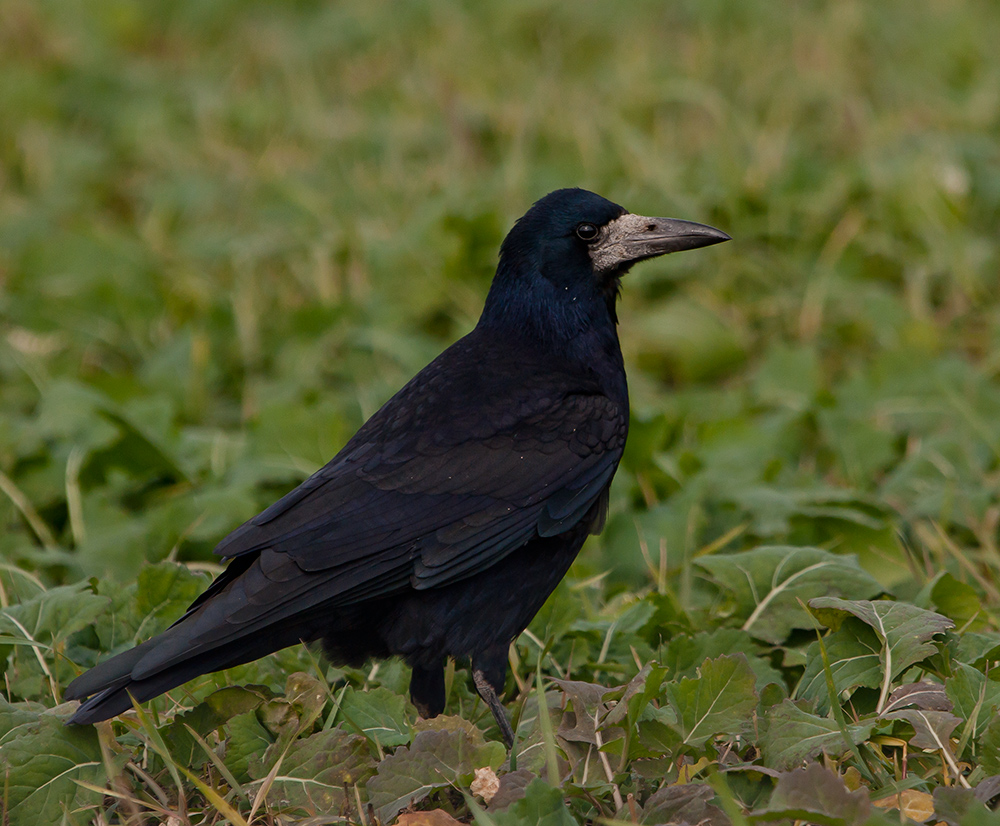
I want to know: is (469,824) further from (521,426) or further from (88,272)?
(88,272)

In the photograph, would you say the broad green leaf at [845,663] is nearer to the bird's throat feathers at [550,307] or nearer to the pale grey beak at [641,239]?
the bird's throat feathers at [550,307]

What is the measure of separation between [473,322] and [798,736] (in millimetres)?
3126

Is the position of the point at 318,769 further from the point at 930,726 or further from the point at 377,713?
the point at 930,726

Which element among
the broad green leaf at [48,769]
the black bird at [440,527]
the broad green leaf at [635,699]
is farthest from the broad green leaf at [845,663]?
the broad green leaf at [48,769]

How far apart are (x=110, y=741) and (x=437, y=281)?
313 cm

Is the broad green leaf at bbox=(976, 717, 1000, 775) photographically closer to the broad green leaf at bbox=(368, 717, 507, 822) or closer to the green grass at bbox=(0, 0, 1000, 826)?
the green grass at bbox=(0, 0, 1000, 826)

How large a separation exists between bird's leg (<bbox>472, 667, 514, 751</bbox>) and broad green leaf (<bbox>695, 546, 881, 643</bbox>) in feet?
2.19

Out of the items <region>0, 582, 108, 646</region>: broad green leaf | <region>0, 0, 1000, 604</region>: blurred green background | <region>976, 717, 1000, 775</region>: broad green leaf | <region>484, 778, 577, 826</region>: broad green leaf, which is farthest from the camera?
<region>0, 0, 1000, 604</region>: blurred green background

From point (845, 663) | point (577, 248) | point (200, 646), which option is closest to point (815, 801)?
point (845, 663)

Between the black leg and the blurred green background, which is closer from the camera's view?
the black leg

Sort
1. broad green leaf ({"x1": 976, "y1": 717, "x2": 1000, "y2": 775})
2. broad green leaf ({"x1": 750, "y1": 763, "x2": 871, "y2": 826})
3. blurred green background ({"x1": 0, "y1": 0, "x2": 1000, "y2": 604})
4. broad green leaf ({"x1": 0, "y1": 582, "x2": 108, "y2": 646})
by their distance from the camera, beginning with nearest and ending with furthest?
1. broad green leaf ({"x1": 750, "y1": 763, "x2": 871, "y2": 826})
2. broad green leaf ({"x1": 976, "y1": 717, "x2": 1000, "y2": 775})
3. broad green leaf ({"x1": 0, "y1": 582, "x2": 108, "y2": 646})
4. blurred green background ({"x1": 0, "y1": 0, "x2": 1000, "y2": 604})

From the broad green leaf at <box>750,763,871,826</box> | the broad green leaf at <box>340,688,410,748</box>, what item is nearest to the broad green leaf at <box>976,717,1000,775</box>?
the broad green leaf at <box>750,763,871,826</box>

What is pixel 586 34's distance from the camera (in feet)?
28.2

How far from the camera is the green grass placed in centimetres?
276
